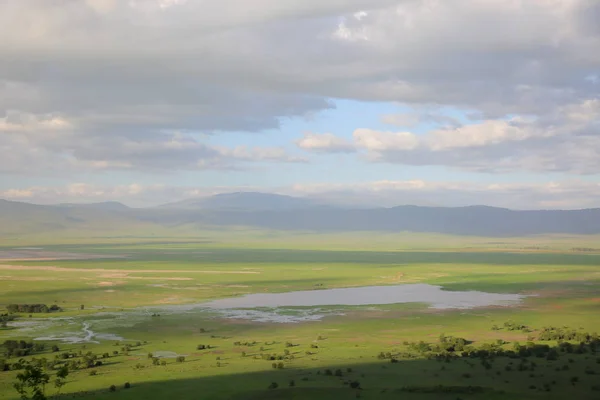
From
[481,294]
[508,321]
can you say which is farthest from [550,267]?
Answer: [508,321]

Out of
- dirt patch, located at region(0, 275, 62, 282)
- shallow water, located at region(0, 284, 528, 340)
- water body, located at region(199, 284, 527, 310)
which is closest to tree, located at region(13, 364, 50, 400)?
shallow water, located at region(0, 284, 528, 340)

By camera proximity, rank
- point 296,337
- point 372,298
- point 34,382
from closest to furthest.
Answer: point 34,382 < point 296,337 < point 372,298

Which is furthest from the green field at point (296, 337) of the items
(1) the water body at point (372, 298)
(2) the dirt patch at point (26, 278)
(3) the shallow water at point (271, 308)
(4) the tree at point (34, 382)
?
(4) the tree at point (34, 382)

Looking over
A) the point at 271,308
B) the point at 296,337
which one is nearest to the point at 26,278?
the point at 271,308

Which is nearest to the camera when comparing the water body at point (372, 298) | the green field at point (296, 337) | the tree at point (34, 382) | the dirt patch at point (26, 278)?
the tree at point (34, 382)

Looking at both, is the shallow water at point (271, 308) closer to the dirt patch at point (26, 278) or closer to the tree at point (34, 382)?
the tree at point (34, 382)

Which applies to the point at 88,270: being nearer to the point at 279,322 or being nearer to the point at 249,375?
the point at 279,322

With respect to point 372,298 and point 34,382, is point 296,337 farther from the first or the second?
point 372,298

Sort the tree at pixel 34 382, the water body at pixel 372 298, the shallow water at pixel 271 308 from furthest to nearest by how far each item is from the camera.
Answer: the water body at pixel 372 298 → the shallow water at pixel 271 308 → the tree at pixel 34 382
